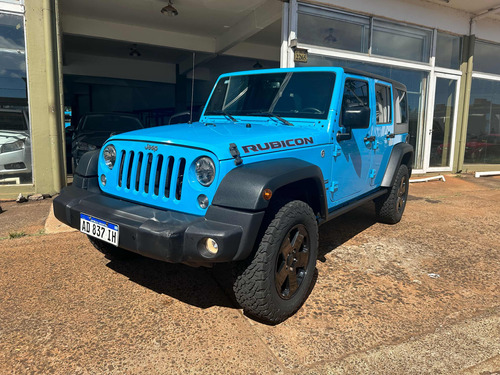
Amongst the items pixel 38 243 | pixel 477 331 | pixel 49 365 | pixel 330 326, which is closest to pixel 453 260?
pixel 477 331

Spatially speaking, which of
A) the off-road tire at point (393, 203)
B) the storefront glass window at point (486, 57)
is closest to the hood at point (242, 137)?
the off-road tire at point (393, 203)

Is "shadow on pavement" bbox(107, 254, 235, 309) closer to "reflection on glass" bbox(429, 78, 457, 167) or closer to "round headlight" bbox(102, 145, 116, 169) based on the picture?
"round headlight" bbox(102, 145, 116, 169)

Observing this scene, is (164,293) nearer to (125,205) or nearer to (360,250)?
(125,205)

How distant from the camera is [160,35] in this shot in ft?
34.6

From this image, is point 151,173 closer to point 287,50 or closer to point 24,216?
point 24,216

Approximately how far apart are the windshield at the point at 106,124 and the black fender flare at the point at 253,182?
6.91 m

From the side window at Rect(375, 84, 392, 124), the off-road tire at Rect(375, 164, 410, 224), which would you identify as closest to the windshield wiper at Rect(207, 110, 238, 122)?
the side window at Rect(375, 84, 392, 124)

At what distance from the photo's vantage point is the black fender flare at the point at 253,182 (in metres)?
2.17

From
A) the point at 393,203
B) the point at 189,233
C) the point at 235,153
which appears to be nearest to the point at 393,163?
the point at 393,203

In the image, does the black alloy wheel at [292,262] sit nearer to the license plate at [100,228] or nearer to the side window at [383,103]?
the license plate at [100,228]

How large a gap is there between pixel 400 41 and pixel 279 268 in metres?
7.96

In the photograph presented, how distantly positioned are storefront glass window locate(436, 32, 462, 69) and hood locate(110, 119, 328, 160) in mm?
7875

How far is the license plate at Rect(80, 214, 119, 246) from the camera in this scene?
235 cm

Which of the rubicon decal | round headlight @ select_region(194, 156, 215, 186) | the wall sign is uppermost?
the wall sign
